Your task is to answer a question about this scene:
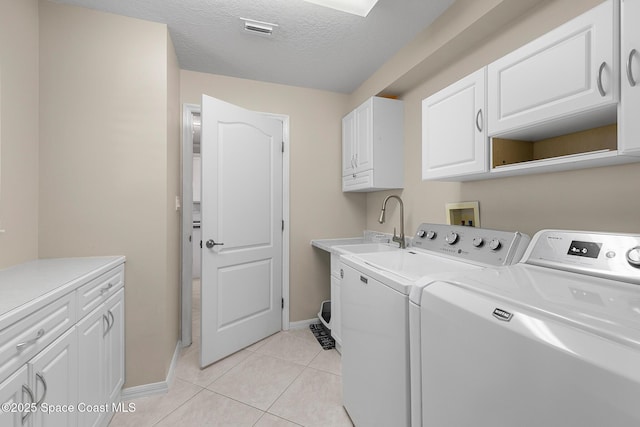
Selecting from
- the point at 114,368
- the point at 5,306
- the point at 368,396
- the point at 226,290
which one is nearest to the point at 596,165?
the point at 368,396

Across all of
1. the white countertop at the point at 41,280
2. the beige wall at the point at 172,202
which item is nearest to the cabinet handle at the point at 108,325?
the white countertop at the point at 41,280

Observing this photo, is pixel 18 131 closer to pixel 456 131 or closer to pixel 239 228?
pixel 239 228

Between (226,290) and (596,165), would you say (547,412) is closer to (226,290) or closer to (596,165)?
(596,165)

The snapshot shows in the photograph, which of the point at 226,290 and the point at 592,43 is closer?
the point at 592,43

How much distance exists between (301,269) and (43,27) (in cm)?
255

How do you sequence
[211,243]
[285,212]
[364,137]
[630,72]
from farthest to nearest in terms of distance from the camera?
1. [285,212]
2. [364,137]
3. [211,243]
4. [630,72]

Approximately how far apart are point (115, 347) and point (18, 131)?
1.31m

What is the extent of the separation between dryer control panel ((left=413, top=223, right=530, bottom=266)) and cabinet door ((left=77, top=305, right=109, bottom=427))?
1.84 m

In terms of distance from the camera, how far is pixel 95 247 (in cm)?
166

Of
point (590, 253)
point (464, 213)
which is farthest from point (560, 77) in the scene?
point (464, 213)

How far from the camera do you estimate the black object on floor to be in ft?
7.80

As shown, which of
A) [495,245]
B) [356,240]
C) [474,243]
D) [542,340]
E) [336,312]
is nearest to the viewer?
[542,340]

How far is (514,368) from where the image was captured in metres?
0.62

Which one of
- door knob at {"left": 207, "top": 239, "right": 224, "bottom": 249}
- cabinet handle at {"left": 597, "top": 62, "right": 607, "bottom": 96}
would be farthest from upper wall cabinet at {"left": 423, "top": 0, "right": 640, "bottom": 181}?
door knob at {"left": 207, "top": 239, "right": 224, "bottom": 249}
